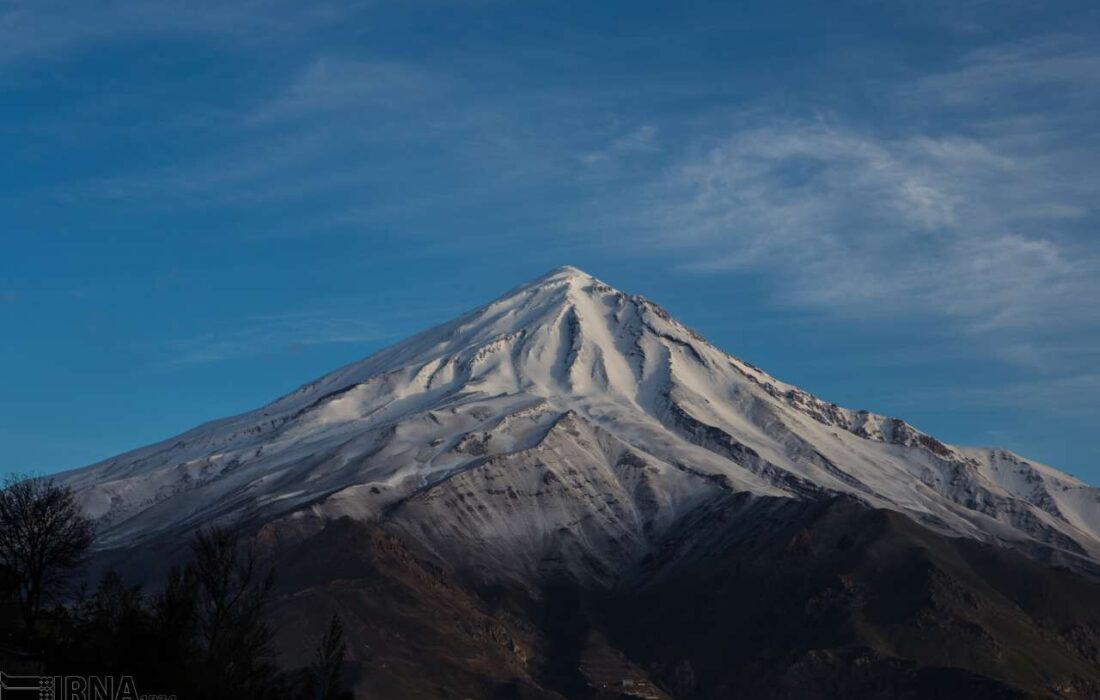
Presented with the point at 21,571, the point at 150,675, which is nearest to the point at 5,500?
the point at 21,571

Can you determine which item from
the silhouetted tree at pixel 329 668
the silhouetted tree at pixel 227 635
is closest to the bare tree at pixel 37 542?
the silhouetted tree at pixel 227 635

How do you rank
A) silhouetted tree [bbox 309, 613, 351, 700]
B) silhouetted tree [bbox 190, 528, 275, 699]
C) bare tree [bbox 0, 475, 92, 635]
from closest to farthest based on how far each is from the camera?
silhouetted tree [bbox 190, 528, 275, 699]
silhouetted tree [bbox 309, 613, 351, 700]
bare tree [bbox 0, 475, 92, 635]

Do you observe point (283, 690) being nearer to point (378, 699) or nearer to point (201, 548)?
point (201, 548)

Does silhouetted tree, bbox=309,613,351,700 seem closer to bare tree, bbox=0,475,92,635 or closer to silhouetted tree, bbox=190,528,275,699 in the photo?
silhouetted tree, bbox=190,528,275,699

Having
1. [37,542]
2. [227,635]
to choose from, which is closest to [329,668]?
[227,635]

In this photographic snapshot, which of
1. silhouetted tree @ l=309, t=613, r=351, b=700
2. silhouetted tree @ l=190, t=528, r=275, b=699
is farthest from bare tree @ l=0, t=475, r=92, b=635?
silhouetted tree @ l=309, t=613, r=351, b=700

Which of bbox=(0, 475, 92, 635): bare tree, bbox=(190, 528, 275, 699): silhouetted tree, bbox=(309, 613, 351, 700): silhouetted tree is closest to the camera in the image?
bbox=(190, 528, 275, 699): silhouetted tree

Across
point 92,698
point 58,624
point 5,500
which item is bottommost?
point 92,698

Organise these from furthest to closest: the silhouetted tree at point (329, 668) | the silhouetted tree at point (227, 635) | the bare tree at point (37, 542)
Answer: the bare tree at point (37, 542) → the silhouetted tree at point (329, 668) → the silhouetted tree at point (227, 635)

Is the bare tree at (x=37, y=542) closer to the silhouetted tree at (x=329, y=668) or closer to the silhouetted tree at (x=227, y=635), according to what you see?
the silhouetted tree at (x=227, y=635)

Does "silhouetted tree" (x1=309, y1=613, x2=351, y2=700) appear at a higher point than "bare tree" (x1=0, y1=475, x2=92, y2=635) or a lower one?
lower

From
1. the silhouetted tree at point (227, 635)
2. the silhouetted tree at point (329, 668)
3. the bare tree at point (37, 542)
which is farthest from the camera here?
the bare tree at point (37, 542)
